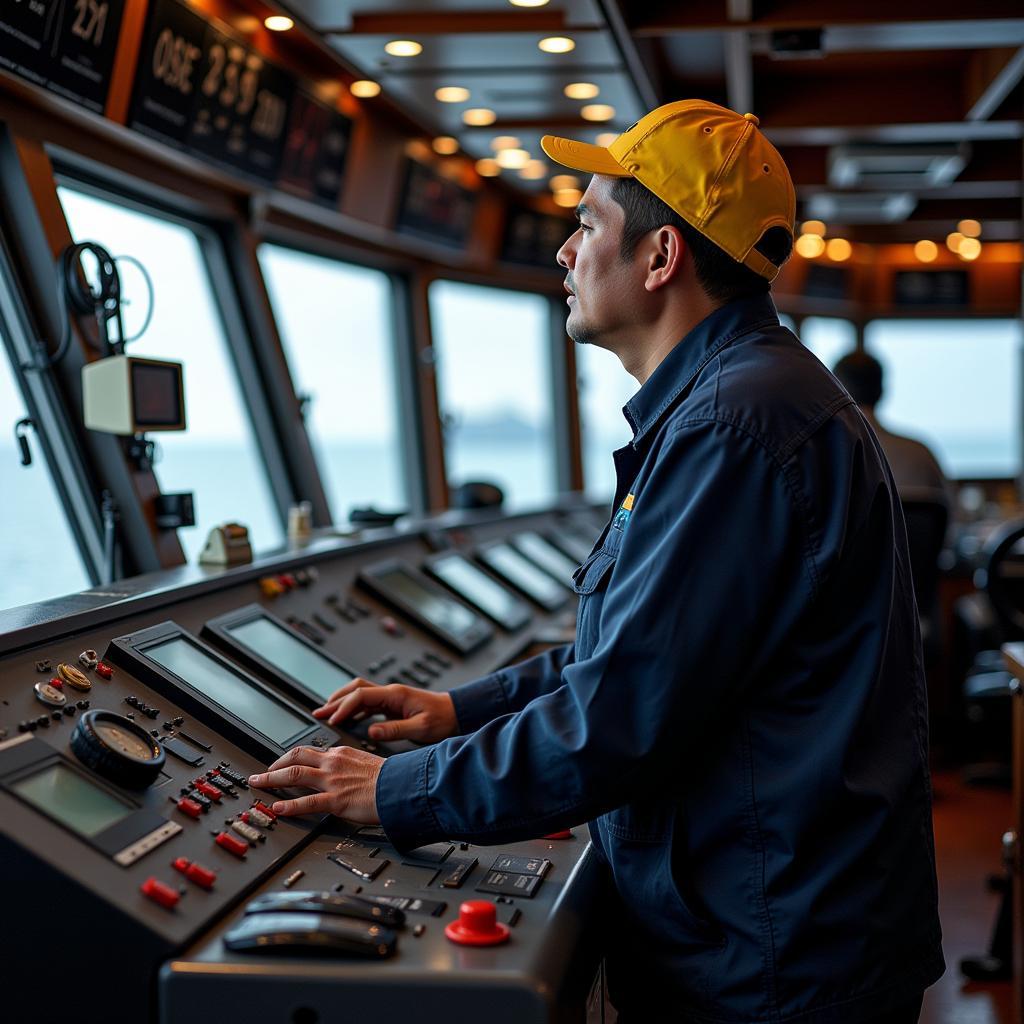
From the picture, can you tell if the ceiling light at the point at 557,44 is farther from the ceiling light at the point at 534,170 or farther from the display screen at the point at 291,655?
the display screen at the point at 291,655

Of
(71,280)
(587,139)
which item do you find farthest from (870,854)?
(587,139)

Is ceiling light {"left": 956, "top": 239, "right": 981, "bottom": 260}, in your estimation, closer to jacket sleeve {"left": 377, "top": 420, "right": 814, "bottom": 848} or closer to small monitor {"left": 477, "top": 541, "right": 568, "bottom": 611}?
small monitor {"left": 477, "top": 541, "right": 568, "bottom": 611}

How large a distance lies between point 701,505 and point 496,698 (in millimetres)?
729

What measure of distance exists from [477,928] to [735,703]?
351 mm

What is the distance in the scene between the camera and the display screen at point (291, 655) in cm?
202

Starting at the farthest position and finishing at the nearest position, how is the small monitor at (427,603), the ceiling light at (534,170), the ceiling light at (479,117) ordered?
the ceiling light at (534,170)
the ceiling light at (479,117)
the small monitor at (427,603)

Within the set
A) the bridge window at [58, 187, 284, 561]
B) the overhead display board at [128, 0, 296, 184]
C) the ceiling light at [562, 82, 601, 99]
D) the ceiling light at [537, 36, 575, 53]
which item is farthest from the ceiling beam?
the bridge window at [58, 187, 284, 561]

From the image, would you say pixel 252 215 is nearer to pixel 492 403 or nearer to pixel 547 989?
pixel 492 403

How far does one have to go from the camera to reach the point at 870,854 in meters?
1.26

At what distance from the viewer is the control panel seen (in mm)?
1154

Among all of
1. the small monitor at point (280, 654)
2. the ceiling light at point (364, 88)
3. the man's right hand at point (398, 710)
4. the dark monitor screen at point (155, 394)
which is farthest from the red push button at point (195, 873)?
the ceiling light at point (364, 88)

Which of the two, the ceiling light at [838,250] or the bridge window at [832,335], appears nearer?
the ceiling light at [838,250]

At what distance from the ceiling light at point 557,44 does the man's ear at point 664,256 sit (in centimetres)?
216

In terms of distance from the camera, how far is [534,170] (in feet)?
17.1
